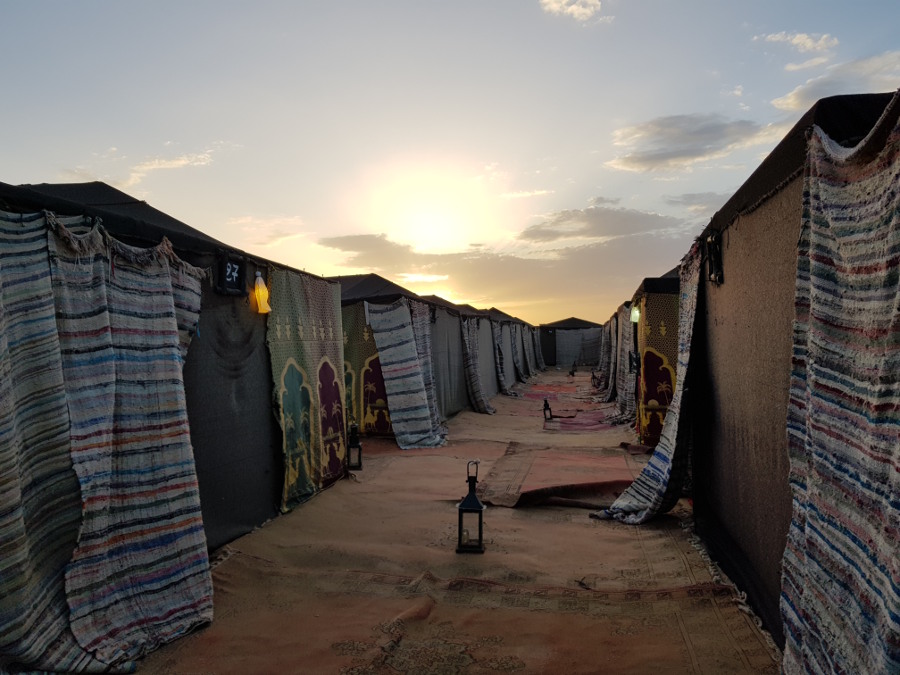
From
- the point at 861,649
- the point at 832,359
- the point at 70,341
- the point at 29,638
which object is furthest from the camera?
the point at 70,341

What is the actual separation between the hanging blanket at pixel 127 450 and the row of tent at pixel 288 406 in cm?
1

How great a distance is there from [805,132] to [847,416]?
1.25 metres

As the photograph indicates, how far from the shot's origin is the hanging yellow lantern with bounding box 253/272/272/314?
5617 millimetres

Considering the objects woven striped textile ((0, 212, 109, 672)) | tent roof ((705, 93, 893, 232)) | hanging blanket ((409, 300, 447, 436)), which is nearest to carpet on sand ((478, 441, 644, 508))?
hanging blanket ((409, 300, 447, 436))

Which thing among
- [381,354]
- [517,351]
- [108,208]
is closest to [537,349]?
[517,351]

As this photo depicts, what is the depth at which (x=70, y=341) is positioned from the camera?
330cm

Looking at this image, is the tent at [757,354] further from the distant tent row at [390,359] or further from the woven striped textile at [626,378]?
the woven striped textile at [626,378]

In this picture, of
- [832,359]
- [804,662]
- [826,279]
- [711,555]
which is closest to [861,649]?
[804,662]

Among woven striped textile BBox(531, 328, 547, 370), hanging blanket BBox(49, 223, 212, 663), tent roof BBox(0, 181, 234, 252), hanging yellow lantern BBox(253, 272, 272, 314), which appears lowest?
woven striped textile BBox(531, 328, 547, 370)

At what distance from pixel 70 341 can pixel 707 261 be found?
463 centimetres

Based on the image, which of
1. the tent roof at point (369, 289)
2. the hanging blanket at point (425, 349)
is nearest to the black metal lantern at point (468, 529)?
the hanging blanket at point (425, 349)

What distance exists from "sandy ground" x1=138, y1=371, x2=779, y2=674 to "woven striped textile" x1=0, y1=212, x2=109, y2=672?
0.56 metres

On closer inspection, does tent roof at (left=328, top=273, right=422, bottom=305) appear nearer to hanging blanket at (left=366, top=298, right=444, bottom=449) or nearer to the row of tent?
hanging blanket at (left=366, top=298, right=444, bottom=449)

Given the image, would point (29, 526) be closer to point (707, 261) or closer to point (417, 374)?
point (707, 261)
